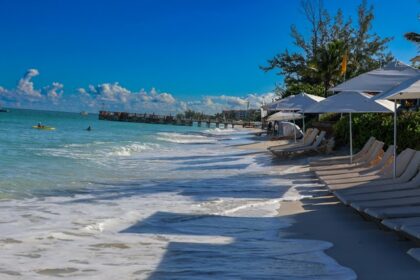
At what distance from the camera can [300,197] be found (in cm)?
998

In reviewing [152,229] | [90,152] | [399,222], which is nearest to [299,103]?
[90,152]

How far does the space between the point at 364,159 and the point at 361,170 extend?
1.49 m

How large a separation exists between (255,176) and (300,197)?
3666 mm

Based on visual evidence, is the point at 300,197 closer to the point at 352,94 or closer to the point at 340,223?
the point at 340,223

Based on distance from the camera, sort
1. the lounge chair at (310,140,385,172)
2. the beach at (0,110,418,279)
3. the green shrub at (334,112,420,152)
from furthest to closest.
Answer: the green shrub at (334,112,420,152) < the lounge chair at (310,140,385,172) < the beach at (0,110,418,279)

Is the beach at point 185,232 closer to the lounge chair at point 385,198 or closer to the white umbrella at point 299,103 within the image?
the lounge chair at point 385,198

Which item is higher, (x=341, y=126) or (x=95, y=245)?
(x=341, y=126)

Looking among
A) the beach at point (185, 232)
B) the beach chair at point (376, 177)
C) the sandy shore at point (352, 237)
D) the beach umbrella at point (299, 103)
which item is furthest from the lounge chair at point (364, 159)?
the beach umbrella at point (299, 103)

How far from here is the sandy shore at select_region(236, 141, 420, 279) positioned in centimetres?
512

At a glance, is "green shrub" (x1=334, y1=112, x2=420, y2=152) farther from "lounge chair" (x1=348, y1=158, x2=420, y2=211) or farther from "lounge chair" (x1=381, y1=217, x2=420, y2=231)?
"lounge chair" (x1=381, y1=217, x2=420, y2=231)

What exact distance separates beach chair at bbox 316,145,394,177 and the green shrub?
2279mm

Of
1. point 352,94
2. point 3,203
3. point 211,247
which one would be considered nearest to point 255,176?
point 352,94

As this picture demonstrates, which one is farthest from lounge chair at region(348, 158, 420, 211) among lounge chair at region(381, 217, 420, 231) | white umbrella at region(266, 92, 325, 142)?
white umbrella at region(266, 92, 325, 142)

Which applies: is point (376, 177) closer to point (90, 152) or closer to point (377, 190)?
point (377, 190)
